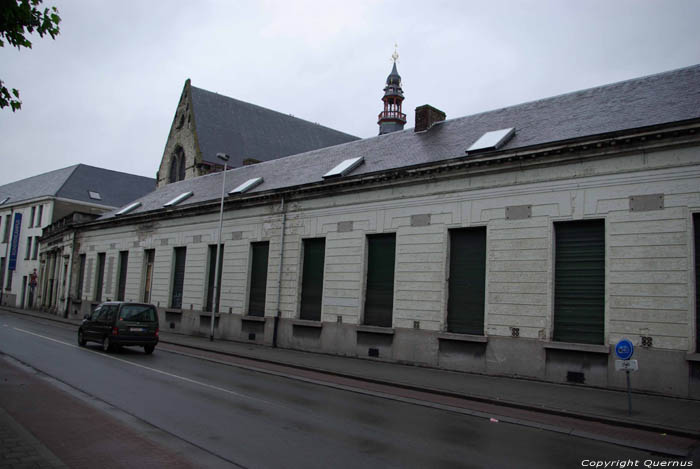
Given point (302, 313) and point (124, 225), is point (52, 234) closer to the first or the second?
point (124, 225)

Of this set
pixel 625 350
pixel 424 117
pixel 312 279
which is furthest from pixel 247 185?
pixel 625 350

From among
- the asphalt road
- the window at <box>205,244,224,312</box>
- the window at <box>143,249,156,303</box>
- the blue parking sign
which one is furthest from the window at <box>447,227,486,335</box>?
the window at <box>143,249,156,303</box>

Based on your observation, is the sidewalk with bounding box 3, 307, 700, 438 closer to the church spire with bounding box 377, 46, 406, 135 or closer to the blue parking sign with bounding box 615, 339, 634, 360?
the blue parking sign with bounding box 615, 339, 634, 360

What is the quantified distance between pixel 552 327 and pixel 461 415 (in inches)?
238

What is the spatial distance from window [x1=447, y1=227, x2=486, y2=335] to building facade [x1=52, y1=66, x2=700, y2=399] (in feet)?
0.16

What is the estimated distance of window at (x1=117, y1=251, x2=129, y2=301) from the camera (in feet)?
119

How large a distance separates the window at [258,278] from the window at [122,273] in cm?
1396

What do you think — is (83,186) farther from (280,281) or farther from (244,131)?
(280,281)

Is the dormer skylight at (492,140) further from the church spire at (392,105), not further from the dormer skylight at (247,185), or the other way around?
the church spire at (392,105)

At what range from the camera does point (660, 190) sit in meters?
14.2

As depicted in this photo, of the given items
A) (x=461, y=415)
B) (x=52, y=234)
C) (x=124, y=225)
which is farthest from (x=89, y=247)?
(x=461, y=415)

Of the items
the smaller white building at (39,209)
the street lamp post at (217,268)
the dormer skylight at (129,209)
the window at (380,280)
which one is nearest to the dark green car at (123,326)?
the street lamp post at (217,268)

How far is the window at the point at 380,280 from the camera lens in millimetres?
20250

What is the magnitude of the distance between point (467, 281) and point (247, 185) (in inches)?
583
